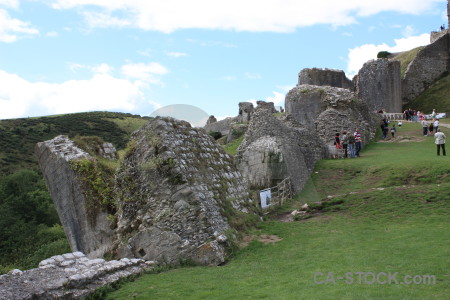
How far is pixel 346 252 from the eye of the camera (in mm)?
9930

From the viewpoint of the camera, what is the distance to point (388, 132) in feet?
117

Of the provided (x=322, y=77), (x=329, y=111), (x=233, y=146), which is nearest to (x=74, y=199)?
(x=329, y=111)

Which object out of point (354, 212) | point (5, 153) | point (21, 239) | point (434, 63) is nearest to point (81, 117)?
point (5, 153)

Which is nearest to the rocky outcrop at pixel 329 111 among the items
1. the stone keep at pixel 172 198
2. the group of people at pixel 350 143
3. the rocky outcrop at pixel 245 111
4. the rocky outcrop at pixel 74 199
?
the group of people at pixel 350 143

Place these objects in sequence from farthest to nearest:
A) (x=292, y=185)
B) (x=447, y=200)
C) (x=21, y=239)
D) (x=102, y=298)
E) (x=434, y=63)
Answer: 1. (x=434, y=63)
2. (x=21, y=239)
3. (x=292, y=185)
4. (x=447, y=200)
5. (x=102, y=298)

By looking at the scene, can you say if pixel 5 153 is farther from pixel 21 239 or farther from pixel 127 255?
pixel 127 255

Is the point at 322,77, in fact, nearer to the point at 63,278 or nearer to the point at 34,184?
the point at 34,184

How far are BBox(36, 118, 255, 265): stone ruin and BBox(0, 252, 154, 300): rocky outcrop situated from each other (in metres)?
1.44

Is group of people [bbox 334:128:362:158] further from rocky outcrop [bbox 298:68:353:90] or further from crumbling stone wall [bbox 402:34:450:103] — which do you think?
crumbling stone wall [bbox 402:34:450:103]

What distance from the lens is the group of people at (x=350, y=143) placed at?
89.2 ft

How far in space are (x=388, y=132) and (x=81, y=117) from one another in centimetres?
9502

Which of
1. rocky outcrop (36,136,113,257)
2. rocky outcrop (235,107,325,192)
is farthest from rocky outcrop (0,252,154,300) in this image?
rocky outcrop (235,107,325,192)

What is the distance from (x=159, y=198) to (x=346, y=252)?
440 cm

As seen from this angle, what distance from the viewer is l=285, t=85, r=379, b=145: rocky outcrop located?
101 feet
